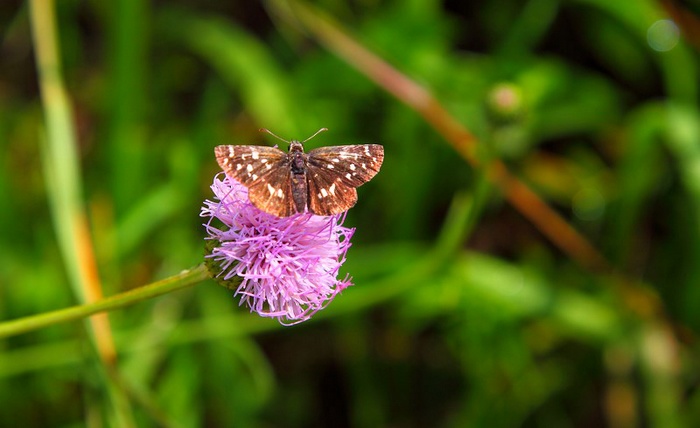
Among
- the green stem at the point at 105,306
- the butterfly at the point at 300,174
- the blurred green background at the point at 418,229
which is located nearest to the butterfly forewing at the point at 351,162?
the butterfly at the point at 300,174

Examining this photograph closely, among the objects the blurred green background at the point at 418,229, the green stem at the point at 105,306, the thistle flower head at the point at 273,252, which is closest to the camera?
the green stem at the point at 105,306

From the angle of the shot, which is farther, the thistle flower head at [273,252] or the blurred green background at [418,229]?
the blurred green background at [418,229]

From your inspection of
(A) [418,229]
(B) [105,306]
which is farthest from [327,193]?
(A) [418,229]

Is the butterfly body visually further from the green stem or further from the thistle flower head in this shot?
the green stem

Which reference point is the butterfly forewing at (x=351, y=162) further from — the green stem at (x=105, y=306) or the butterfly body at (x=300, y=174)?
the green stem at (x=105, y=306)

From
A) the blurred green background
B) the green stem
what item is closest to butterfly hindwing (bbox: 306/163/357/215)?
the green stem

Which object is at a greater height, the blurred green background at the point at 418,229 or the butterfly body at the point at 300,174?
the blurred green background at the point at 418,229

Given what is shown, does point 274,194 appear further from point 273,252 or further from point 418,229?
point 418,229

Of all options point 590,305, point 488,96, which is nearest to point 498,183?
point 488,96
